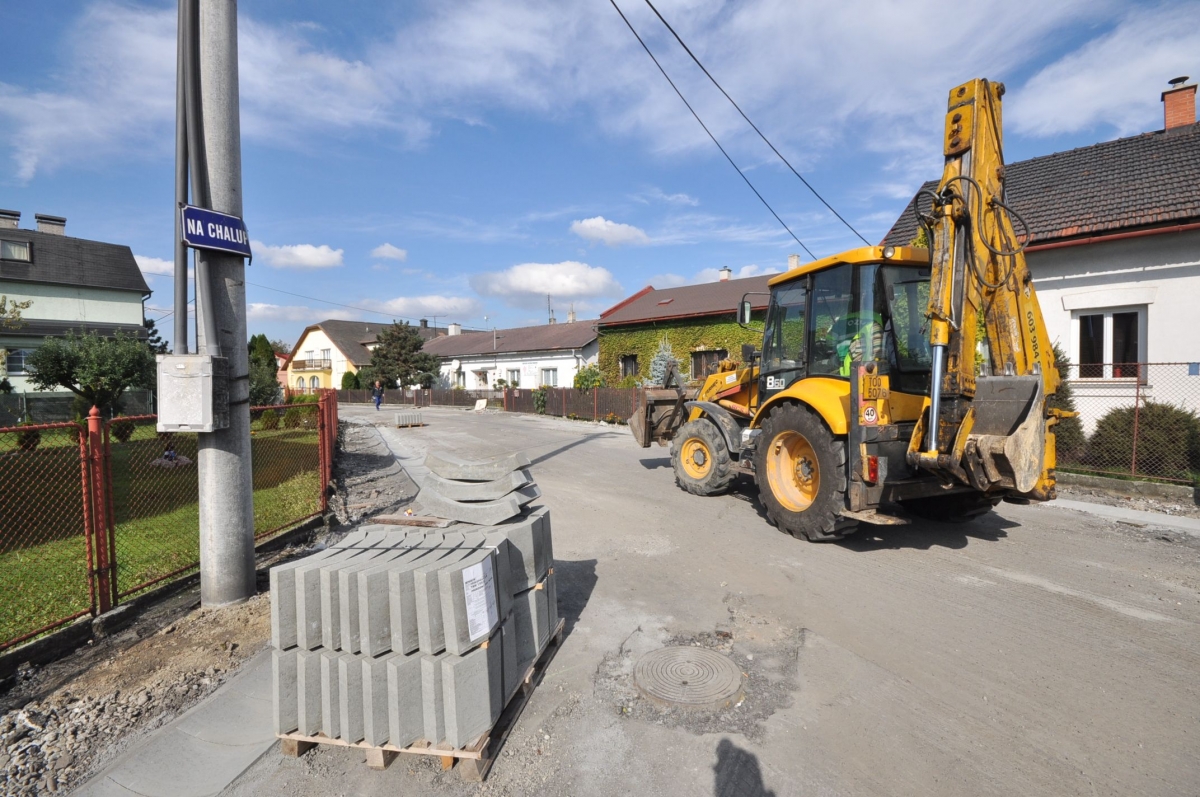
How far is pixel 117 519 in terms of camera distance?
309 inches

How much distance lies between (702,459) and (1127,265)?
9302mm

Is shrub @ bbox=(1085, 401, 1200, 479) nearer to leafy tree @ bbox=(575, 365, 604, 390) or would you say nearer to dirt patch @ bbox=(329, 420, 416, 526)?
dirt patch @ bbox=(329, 420, 416, 526)

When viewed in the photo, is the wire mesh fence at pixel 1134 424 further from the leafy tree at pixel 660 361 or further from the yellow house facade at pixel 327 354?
the yellow house facade at pixel 327 354

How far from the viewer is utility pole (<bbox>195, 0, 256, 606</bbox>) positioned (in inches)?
185

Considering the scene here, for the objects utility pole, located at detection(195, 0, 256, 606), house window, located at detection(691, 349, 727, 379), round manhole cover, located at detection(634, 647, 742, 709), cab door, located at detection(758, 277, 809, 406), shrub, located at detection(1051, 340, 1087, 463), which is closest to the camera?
round manhole cover, located at detection(634, 647, 742, 709)

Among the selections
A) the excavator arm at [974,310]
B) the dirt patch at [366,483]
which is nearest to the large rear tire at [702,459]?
the excavator arm at [974,310]

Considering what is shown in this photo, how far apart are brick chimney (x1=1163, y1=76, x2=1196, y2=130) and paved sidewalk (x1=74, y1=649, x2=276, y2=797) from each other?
19.5 metres

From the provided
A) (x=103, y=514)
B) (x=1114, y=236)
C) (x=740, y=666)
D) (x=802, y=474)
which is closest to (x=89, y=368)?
(x=103, y=514)

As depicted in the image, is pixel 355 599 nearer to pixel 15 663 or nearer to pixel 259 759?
pixel 259 759

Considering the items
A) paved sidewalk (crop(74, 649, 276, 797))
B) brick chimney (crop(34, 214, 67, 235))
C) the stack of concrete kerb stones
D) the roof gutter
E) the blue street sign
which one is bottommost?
paved sidewalk (crop(74, 649, 276, 797))

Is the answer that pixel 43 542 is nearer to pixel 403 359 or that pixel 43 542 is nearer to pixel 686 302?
pixel 686 302

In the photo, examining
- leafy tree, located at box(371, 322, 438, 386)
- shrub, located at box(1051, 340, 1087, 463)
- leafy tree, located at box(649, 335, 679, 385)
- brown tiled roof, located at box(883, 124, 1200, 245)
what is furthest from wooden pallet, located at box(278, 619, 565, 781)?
leafy tree, located at box(371, 322, 438, 386)

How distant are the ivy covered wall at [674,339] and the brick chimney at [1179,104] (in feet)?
36.8

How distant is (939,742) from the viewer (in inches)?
121
